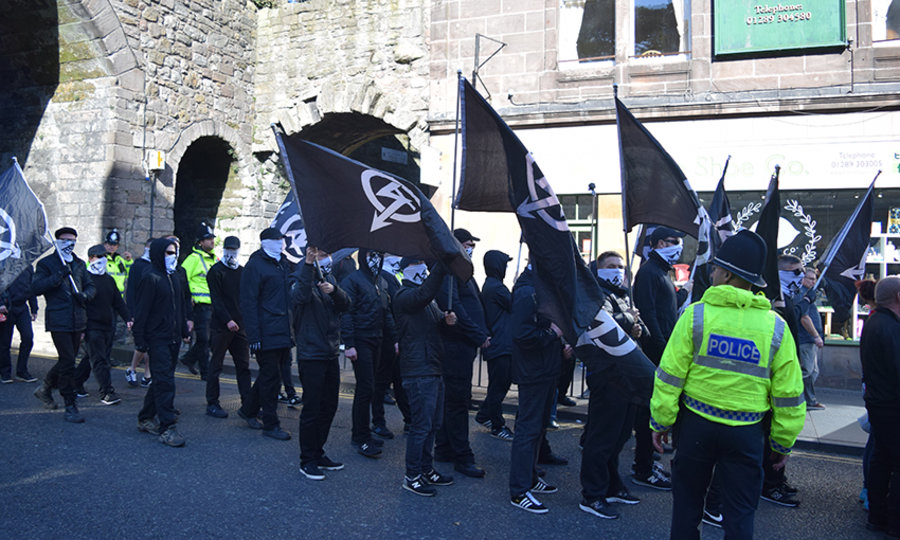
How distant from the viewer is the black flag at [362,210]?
491 centimetres

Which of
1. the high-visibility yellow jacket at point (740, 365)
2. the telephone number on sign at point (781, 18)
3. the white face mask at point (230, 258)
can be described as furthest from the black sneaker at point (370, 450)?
the telephone number on sign at point (781, 18)

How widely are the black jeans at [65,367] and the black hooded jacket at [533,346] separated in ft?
15.5

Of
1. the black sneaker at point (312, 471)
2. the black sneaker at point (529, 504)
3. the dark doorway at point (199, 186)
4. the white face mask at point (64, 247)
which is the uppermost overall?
the dark doorway at point (199, 186)

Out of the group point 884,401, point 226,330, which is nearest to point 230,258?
point 226,330

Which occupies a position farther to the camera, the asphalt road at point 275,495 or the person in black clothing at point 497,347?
the person in black clothing at point 497,347

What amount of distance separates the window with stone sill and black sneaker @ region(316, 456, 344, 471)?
30.7ft

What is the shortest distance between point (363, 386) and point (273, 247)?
1.68 meters

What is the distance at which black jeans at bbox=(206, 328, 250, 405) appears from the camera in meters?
7.78

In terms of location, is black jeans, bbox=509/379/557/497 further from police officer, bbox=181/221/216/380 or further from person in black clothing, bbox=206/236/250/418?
police officer, bbox=181/221/216/380

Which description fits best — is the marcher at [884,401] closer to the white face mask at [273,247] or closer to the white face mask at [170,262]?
the white face mask at [273,247]

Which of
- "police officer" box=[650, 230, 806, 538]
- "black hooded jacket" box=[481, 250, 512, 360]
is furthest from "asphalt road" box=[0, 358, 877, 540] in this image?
"police officer" box=[650, 230, 806, 538]

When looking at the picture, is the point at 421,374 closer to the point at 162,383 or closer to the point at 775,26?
the point at 162,383

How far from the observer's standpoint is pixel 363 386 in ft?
21.0

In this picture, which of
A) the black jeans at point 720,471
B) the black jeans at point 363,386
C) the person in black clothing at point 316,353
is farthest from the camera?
the black jeans at point 363,386
